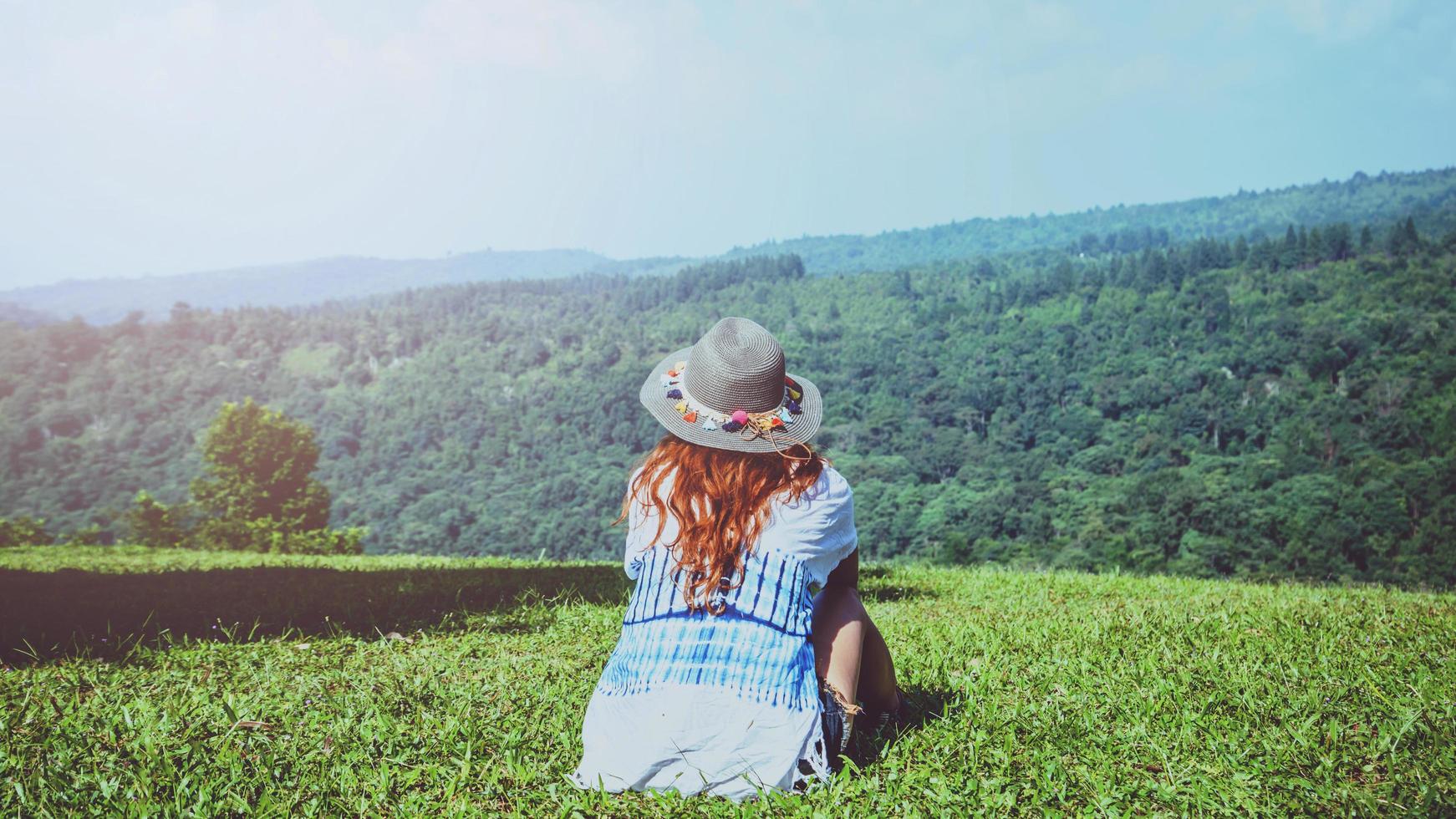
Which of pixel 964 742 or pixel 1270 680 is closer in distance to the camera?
pixel 964 742

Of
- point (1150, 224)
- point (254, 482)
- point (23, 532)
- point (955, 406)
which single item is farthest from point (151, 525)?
point (1150, 224)

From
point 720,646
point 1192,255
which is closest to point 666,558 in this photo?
point 720,646

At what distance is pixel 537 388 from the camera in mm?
92000

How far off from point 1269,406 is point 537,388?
203 feet

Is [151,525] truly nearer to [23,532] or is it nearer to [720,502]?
[23,532]

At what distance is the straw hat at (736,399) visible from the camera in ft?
8.79

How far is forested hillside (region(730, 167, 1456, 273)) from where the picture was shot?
131375mm

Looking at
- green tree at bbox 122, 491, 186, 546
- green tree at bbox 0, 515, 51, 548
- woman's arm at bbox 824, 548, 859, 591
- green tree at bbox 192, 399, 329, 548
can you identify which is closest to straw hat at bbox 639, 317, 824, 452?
woman's arm at bbox 824, 548, 859, 591

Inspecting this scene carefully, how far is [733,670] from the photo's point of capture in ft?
8.70

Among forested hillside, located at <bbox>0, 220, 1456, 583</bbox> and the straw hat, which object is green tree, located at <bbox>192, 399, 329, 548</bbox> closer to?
forested hillside, located at <bbox>0, 220, 1456, 583</bbox>

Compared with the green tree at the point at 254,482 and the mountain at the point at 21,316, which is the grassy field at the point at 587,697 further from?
the mountain at the point at 21,316

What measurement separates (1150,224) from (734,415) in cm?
17641

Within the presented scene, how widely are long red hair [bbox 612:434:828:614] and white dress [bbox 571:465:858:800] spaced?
0.04 m

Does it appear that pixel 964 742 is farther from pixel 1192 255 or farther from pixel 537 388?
pixel 1192 255
